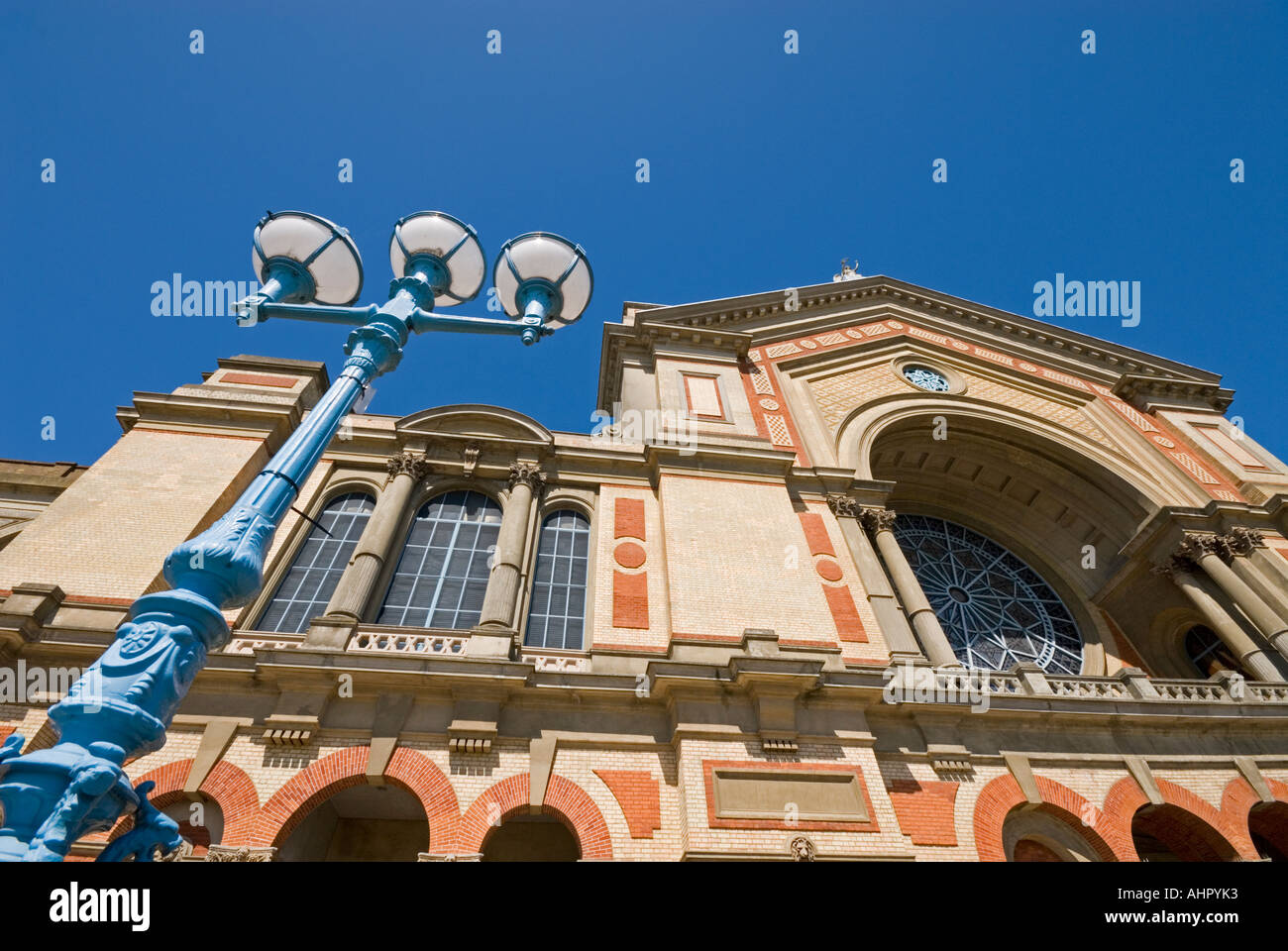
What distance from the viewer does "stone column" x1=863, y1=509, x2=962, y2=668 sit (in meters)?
12.4

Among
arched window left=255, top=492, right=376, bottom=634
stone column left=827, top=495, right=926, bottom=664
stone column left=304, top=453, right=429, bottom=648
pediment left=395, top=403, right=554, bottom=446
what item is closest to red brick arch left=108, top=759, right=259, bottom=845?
stone column left=304, top=453, right=429, bottom=648

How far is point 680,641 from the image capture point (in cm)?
1028

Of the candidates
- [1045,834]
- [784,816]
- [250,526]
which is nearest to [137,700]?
[250,526]

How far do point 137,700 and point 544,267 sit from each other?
4414 millimetres

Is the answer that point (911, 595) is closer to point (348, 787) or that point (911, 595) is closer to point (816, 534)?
point (816, 534)

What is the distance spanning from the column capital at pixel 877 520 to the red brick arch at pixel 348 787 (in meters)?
10.1

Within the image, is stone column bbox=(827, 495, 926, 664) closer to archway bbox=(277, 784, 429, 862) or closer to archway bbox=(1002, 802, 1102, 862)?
archway bbox=(1002, 802, 1102, 862)

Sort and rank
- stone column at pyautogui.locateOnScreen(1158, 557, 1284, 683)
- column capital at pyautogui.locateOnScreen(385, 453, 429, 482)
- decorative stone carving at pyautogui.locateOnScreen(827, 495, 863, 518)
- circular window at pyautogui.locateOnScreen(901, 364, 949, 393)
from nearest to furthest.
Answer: stone column at pyautogui.locateOnScreen(1158, 557, 1284, 683), column capital at pyautogui.locateOnScreen(385, 453, 429, 482), decorative stone carving at pyautogui.locateOnScreen(827, 495, 863, 518), circular window at pyautogui.locateOnScreen(901, 364, 949, 393)

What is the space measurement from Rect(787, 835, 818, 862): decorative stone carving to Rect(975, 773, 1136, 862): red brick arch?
283 cm

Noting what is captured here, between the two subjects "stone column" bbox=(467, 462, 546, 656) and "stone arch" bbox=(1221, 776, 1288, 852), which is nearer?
"stone column" bbox=(467, 462, 546, 656)

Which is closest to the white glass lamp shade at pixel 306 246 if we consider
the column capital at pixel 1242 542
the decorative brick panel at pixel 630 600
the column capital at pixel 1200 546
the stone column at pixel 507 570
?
the stone column at pixel 507 570

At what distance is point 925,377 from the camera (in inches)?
802
